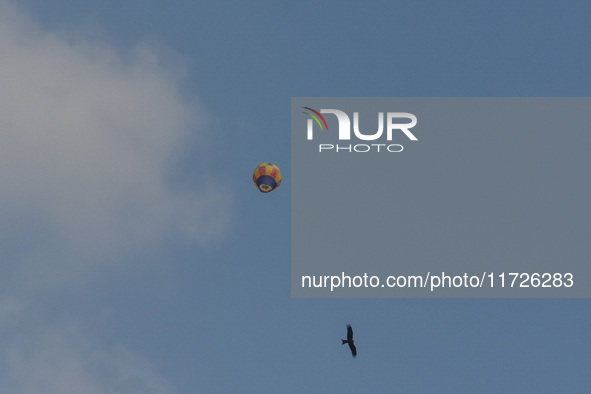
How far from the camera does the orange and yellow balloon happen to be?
75062 mm

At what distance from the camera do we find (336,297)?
67.3m

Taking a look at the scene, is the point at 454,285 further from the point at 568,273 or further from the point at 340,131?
the point at 340,131

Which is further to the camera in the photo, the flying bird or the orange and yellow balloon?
the orange and yellow balloon

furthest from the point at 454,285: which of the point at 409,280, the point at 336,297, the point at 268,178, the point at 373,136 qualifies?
the point at 268,178

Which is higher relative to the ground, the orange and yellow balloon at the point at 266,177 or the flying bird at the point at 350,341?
the orange and yellow balloon at the point at 266,177

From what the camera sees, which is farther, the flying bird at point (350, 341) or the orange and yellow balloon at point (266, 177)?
the orange and yellow balloon at point (266, 177)

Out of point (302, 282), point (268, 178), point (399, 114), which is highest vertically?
point (399, 114)

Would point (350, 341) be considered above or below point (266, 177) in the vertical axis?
below

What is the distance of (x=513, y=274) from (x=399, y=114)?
707 inches

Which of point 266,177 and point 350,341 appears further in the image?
point 266,177

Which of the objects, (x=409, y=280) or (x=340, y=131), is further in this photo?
(x=340, y=131)

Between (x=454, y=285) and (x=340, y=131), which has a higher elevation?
(x=340, y=131)

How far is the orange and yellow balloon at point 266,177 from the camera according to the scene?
75062 millimetres

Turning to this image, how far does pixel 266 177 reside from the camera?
7506cm
